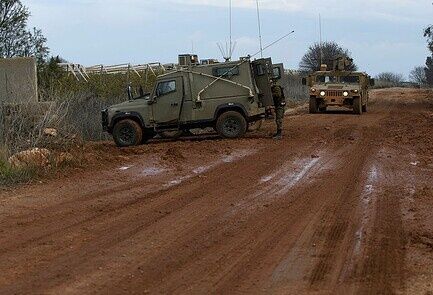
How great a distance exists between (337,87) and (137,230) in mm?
21881

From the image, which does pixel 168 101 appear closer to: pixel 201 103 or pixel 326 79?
pixel 201 103

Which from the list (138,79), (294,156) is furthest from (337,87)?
(294,156)

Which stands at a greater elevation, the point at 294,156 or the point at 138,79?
the point at 138,79

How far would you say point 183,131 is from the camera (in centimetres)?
2041

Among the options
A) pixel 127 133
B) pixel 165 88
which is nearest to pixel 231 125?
pixel 165 88

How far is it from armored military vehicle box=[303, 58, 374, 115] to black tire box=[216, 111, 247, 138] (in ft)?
35.5

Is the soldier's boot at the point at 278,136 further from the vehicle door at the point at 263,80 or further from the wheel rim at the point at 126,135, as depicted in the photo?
the wheel rim at the point at 126,135

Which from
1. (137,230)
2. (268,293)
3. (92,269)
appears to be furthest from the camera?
(137,230)

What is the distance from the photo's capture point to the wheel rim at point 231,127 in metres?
19.2

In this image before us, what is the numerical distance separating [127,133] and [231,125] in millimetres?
2829

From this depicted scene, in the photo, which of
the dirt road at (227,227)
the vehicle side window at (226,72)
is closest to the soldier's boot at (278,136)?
the vehicle side window at (226,72)

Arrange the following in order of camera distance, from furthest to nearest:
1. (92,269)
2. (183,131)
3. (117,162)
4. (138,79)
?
1. (138,79)
2. (183,131)
3. (117,162)
4. (92,269)

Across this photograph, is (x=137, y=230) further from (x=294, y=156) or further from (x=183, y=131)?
(x=183, y=131)

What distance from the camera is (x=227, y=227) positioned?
8.48 metres
